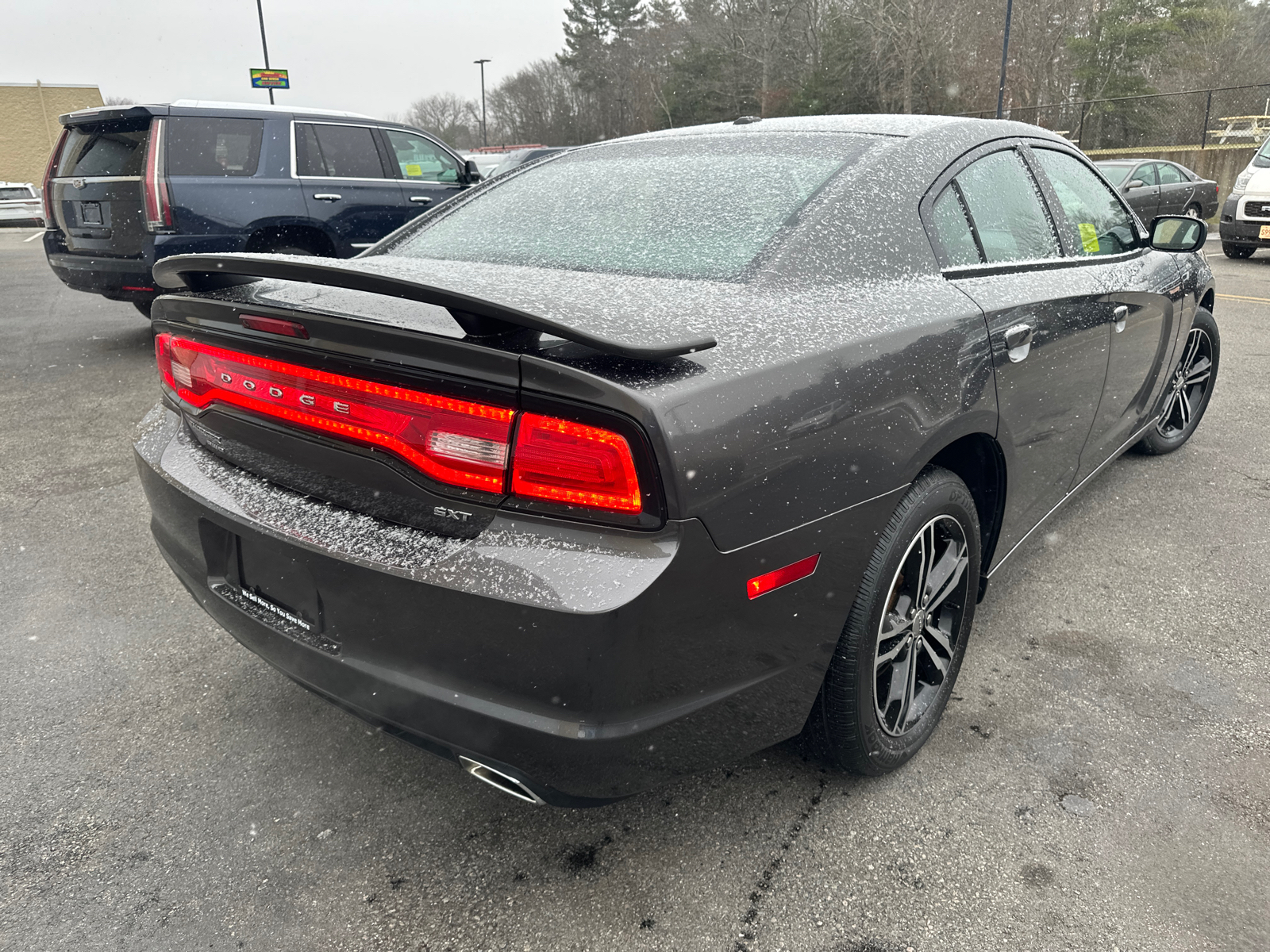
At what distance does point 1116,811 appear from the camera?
2008mm

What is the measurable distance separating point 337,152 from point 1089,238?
250 inches

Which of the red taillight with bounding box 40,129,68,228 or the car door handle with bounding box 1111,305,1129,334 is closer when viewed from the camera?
the car door handle with bounding box 1111,305,1129,334

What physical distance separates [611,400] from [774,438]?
0.35 m

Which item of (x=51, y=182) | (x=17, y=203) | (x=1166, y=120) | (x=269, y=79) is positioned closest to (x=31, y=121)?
(x=269, y=79)

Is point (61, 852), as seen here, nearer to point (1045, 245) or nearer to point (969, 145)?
point (969, 145)

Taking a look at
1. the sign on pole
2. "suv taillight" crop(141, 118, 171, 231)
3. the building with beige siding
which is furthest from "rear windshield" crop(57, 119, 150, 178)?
the building with beige siding

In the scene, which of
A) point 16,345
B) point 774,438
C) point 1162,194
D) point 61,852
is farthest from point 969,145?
point 1162,194

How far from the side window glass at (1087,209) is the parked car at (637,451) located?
0.55 m

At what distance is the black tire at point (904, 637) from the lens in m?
1.87

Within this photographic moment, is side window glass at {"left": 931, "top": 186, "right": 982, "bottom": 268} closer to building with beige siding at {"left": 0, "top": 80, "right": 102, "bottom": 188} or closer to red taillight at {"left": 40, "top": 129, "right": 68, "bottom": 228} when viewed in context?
red taillight at {"left": 40, "top": 129, "right": 68, "bottom": 228}

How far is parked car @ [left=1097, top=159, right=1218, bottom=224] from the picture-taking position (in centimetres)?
1298

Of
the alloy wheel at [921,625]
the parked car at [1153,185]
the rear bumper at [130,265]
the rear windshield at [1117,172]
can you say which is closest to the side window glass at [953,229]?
the alloy wheel at [921,625]

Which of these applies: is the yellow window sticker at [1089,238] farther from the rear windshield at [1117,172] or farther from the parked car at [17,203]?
the parked car at [17,203]

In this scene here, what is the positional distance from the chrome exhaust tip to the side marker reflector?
21.5 inches
